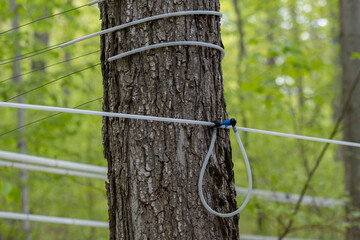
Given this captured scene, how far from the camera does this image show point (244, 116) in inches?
261

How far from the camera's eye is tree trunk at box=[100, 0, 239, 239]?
1.11 m

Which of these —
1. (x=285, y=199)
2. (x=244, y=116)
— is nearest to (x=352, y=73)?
(x=285, y=199)

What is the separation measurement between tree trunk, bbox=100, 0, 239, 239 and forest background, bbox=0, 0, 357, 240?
32 centimetres

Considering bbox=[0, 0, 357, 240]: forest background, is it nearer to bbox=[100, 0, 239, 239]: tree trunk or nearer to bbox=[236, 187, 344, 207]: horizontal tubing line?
bbox=[236, 187, 344, 207]: horizontal tubing line

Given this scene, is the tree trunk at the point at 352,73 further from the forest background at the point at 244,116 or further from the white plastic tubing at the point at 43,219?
the white plastic tubing at the point at 43,219

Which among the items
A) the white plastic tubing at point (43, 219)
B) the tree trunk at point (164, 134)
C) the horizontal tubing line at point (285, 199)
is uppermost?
the tree trunk at point (164, 134)

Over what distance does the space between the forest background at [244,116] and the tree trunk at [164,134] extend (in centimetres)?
32

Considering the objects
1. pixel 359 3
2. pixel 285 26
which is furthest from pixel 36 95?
pixel 285 26

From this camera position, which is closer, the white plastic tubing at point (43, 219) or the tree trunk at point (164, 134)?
the tree trunk at point (164, 134)

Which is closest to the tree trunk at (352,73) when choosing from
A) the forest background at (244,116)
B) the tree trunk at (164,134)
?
the forest background at (244,116)

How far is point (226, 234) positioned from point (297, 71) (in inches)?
103

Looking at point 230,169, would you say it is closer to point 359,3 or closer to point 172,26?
point 172,26

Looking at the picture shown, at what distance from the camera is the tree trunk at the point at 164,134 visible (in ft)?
3.65

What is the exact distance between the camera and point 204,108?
1.17 m
